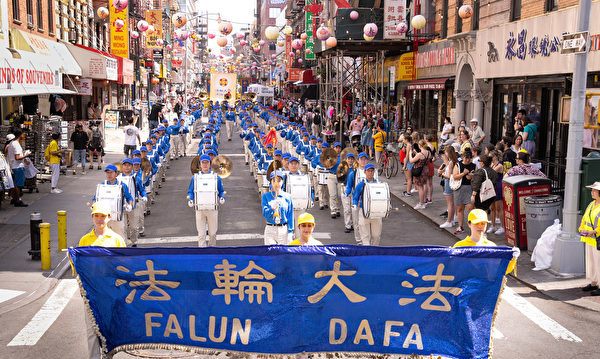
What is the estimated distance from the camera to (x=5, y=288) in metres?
9.98

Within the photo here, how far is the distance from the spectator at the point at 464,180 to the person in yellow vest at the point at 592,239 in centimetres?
374

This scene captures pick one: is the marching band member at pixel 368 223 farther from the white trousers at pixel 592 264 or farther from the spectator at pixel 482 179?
the white trousers at pixel 592 264

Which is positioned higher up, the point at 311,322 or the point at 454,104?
the point at 454,104

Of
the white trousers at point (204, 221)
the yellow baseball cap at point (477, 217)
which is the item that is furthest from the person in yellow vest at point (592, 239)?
the white trousers at point (204, 221)

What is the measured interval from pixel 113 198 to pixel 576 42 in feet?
27.0

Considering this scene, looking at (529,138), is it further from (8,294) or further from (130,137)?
(130,137)

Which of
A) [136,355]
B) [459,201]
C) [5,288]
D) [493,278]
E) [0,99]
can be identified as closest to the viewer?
[493,278]

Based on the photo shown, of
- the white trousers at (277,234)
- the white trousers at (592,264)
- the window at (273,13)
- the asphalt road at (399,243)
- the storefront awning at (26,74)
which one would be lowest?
the asphalt road at (399,243)

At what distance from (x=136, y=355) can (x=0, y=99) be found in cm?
1733

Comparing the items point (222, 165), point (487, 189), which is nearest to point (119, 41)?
point (222, 165)

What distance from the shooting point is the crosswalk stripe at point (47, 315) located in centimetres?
802

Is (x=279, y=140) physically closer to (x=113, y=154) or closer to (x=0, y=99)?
A: (x=113, y=154)

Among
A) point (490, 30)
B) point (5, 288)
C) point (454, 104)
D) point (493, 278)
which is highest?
point (490, 30)

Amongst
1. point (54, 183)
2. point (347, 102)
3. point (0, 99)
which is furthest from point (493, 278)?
point (347, 102)
